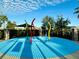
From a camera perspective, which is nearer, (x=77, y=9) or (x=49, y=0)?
(x=49, y=0)

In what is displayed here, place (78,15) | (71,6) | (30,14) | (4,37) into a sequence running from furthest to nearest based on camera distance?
(30,14) < (71,6) < (78,15) < (4,37)

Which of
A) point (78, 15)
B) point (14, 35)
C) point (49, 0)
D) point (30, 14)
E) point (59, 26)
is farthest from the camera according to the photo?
point (59, 26)

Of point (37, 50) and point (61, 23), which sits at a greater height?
point (61, 23)

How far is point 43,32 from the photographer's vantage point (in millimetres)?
31125

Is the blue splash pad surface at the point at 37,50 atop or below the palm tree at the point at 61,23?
below

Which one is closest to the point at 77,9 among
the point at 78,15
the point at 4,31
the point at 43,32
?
the point at 78,15

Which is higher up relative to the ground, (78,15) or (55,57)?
(78,15)

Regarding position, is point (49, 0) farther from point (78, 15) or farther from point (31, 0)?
point (78, 15)

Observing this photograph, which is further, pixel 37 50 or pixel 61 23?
pixel 61 23

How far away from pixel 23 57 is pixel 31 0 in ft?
47.5

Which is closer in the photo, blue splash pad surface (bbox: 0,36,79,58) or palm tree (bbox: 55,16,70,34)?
blue splash pad surface (bbox: 0,36,79,58)

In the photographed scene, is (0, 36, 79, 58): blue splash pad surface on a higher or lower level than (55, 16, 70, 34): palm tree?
lower

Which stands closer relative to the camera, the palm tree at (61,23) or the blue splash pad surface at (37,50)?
the blue splash pad surface at (37,50)

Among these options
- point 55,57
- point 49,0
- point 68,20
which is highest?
point 49,0
